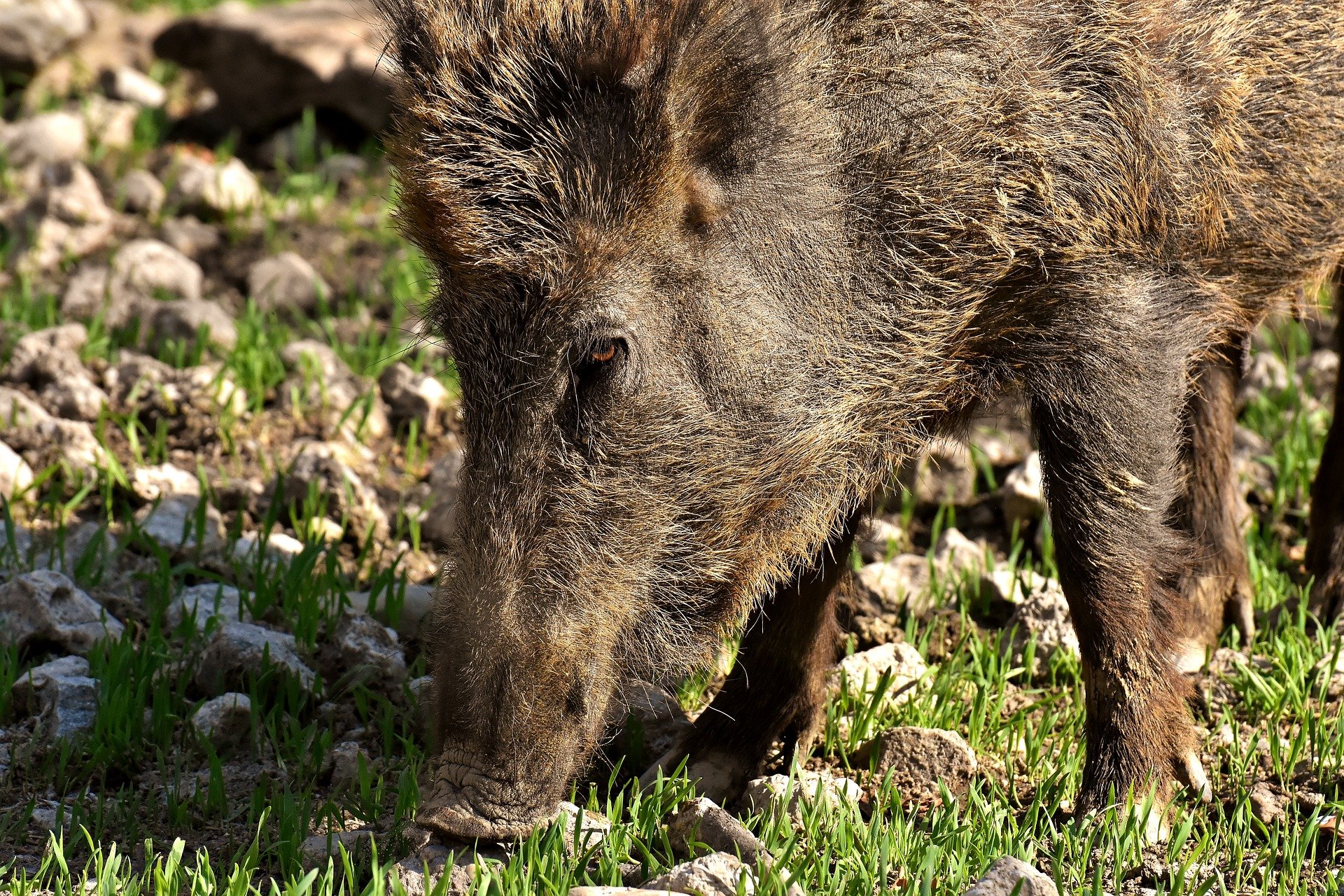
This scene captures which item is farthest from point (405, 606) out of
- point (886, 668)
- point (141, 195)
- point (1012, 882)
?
point (141, 195)

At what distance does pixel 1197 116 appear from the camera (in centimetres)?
371

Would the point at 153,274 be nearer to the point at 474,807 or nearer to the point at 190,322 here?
the point at 190,322

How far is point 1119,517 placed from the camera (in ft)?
12.1

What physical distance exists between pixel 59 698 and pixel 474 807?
1.35 metres

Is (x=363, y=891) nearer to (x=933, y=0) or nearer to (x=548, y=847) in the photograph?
(x=548, y=847)

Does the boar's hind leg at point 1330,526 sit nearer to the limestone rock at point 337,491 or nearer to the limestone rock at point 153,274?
the limestone rock at point 337,491

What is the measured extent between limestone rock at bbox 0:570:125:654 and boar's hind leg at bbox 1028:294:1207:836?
2.48 meters

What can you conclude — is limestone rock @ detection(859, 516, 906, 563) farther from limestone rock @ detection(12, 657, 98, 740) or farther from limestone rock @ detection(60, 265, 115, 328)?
limestone rock @ detection(60, 265, 115, 328)

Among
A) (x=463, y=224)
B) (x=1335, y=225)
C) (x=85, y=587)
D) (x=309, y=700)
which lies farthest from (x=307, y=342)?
(x=1335, y=225)

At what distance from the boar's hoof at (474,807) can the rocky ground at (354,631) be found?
0.22ft

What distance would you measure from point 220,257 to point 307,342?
1.06 meters

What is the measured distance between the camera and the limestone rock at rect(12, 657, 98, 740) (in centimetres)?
376

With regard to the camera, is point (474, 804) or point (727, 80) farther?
point (727, 80)

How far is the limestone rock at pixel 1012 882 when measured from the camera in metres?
2.91
